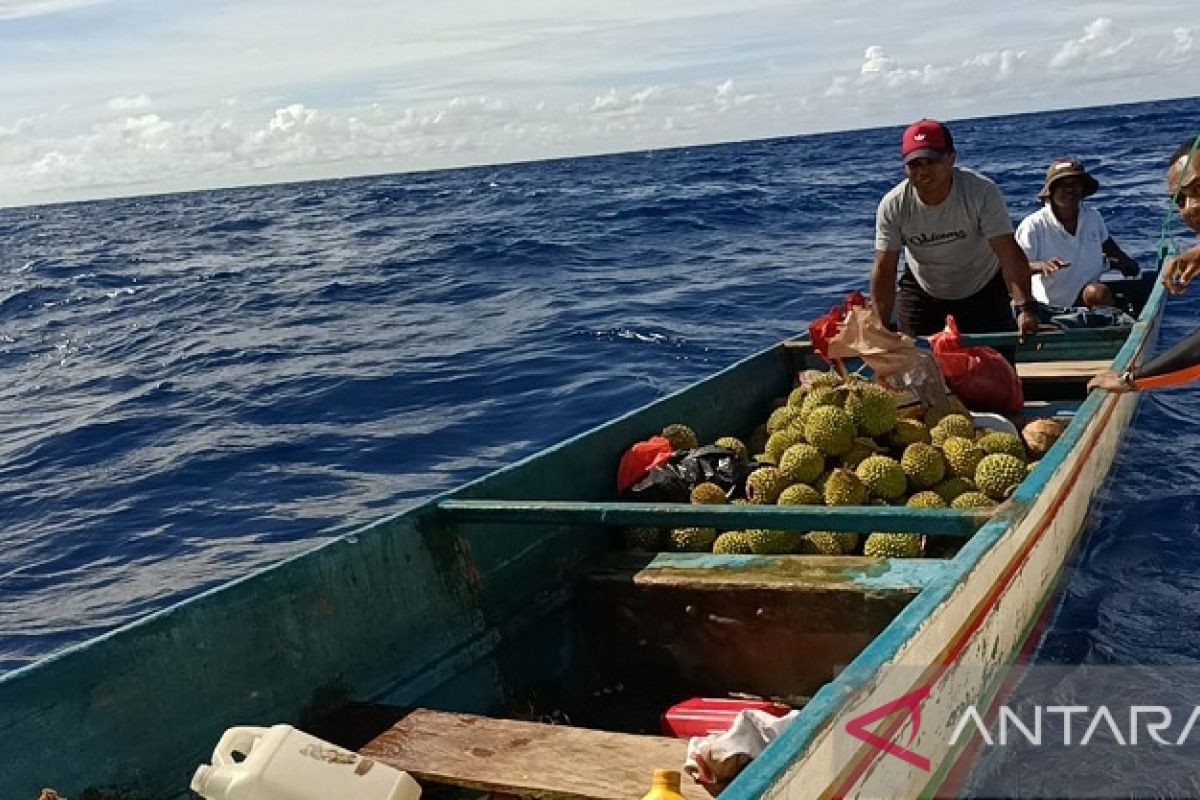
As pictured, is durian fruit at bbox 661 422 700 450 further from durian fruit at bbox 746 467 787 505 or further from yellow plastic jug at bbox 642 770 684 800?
yellow plastic jug at bbox 642 770 684 800

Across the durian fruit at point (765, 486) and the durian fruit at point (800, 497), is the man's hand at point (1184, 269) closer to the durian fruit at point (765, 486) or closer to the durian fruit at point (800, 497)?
the durian fruit at point (800, 497)

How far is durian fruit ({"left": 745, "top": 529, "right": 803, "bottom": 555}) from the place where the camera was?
521cm

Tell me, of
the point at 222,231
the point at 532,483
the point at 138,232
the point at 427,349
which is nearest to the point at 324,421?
the point at 427,349

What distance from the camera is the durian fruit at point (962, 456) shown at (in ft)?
18.4

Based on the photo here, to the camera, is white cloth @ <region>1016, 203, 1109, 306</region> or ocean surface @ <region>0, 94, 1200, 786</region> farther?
white cloth @ <region>1016, 203, 1109, 306</region>

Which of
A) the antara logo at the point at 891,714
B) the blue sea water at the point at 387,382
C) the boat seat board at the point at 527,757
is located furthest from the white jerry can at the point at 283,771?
the blue sea water at the point at 387,382

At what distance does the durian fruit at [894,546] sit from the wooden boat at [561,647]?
0.66 ft

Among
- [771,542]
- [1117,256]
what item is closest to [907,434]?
[771,542]

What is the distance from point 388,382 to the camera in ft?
48.7

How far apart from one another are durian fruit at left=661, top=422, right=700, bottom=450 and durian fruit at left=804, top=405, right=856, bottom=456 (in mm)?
738

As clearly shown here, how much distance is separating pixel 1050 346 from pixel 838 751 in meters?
5.97

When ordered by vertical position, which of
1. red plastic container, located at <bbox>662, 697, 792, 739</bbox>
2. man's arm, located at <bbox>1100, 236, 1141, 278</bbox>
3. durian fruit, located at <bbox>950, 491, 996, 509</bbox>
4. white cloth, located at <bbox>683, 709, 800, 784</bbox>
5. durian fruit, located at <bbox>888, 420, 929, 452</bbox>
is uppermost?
man's arm, located at <bbox>1100, 236, 1141, 278</bbox>

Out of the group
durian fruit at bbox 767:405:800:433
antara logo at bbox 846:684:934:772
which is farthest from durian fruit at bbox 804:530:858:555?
antara logo at bbox 846:684:934:772

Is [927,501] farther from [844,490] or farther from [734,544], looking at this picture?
[734,544]
